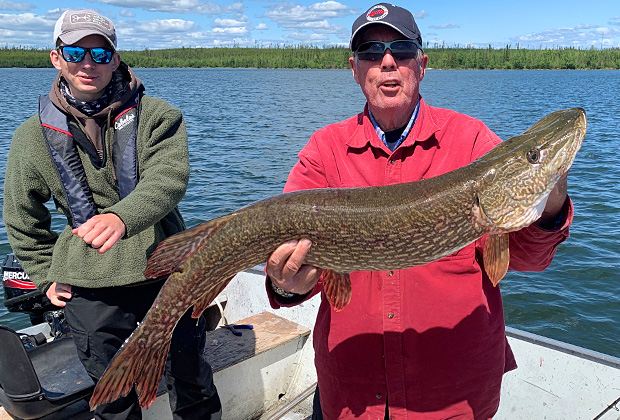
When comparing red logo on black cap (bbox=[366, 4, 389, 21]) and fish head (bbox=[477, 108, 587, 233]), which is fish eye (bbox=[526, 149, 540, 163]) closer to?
fish head (bbox=[477, 108, 587, 233])

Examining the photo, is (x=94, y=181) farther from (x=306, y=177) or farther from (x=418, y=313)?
(x=418, y=313)

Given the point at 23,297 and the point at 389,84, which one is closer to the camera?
the point at 389,84

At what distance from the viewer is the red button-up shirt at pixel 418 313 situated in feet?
6.94

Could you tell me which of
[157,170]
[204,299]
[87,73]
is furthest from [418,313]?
[87,73]

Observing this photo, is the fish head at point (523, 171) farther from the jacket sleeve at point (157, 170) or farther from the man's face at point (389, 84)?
the jacket sleeve at point (157, 170)

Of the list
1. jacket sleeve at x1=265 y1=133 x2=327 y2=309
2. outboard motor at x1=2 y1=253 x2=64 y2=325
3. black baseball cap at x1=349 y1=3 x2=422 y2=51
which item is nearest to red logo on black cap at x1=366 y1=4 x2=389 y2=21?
black baseball cap at x1=349 y1=3 x2=422 y2=51

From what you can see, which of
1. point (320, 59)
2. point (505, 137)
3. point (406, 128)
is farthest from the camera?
point (320, 59)

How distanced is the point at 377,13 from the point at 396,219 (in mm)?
889

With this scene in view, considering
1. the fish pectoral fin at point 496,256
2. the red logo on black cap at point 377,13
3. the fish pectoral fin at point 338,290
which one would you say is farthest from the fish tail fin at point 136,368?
the red logo on black cap at point 377,13

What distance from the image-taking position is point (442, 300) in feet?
6.91

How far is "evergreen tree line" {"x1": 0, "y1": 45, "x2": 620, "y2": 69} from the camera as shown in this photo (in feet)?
301

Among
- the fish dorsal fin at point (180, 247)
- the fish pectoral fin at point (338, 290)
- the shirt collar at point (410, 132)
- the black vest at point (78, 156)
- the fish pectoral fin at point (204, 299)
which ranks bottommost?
the fish pectoral fin at point (204, 299)

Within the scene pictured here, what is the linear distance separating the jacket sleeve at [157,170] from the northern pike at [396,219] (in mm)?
626

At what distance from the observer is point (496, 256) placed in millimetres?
2049
